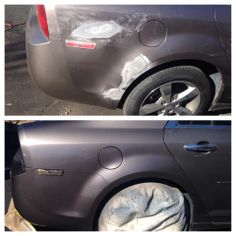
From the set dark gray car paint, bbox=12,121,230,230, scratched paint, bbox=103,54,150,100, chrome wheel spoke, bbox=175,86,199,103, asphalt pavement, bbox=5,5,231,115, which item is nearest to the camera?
dark gray car paint, bbox=12,121,230,230

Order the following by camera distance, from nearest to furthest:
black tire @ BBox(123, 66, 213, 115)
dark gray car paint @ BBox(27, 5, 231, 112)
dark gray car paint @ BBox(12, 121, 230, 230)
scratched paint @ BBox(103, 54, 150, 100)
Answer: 1. dark gray car paint @ BBox(12, 121, 230, 230)
2. dark gray car paint @ BBox(27, 5, 231, 112)
3. scratched paint @ BBox(103, 54, 150, 100)
4. black tire @ BBox(123, 66, 213, 115)

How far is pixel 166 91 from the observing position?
2.61m

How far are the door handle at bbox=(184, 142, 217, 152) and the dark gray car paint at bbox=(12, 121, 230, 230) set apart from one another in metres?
0.04

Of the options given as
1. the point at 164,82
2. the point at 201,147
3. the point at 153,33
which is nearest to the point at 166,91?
the point at 164,82

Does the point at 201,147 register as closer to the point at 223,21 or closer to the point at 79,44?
the point at 223,21

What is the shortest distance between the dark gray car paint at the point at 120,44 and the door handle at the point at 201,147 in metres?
0.62

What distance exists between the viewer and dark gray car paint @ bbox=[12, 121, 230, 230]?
6.91ft

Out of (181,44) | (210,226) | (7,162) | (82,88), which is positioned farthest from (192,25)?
(7,162)

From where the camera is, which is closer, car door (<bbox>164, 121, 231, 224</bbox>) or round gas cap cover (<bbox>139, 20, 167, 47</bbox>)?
car door (<bbox>164, 121, 231, 224</bbox>)

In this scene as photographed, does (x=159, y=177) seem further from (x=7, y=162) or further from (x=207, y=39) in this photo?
(x=7, y=162)

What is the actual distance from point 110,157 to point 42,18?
41.2 inches

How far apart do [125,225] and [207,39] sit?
138 cm

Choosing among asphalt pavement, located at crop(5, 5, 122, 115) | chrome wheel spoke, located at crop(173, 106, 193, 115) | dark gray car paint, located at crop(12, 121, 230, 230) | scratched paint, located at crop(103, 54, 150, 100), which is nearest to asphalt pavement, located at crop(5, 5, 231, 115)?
asphalt pavement, located at crop(5, 5, 122, 115)

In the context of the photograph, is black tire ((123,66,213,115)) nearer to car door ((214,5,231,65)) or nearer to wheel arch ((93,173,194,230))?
car door ((214,5,231,65))
